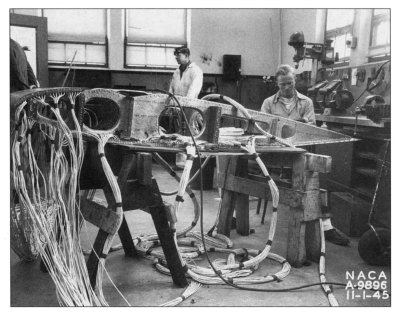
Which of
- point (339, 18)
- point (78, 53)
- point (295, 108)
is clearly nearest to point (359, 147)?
point (295, 108)

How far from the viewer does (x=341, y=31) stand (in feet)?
16.0

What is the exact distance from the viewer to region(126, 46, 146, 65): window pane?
699 cm

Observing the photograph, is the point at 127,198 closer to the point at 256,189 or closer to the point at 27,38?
the point at 256,189

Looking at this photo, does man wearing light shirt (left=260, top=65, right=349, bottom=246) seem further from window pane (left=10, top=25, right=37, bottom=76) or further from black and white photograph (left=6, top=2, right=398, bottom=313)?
window pane (left=10, top=25, right=37, bottom=76)

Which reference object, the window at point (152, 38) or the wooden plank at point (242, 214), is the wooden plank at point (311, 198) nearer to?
the wooden plank at point (242, 214)

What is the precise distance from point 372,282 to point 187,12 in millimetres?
5745

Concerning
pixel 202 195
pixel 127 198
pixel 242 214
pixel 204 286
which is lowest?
pixel 204 286

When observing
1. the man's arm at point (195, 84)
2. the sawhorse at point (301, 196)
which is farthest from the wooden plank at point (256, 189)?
the man's arm at point (195, 84)

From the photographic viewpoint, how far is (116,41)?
6871mm

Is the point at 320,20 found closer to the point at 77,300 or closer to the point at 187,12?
the point at 187,12

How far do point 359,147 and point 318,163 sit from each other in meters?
1.34

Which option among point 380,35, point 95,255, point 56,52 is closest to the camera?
point 95,255

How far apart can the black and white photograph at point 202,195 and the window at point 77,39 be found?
3199 mm
